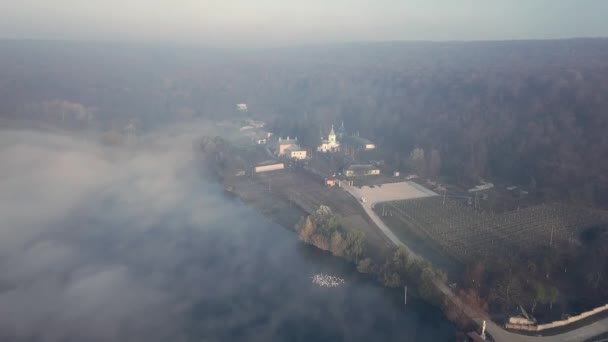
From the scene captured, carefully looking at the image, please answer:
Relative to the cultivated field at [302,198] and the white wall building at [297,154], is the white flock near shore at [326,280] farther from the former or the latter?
the white wall building at [297,154]

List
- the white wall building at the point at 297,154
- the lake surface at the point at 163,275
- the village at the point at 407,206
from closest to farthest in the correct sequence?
the lake surface at the point at 163,275 < the village at the point at 407,206 < the white wall building at the point at 297,154

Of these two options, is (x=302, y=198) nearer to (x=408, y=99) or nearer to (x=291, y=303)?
(x=291, y=303)

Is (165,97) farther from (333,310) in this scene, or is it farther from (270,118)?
(333,310)

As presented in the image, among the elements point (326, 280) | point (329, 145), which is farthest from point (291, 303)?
point (329, 145)

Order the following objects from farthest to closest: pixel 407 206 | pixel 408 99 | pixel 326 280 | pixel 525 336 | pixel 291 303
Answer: pixel 408 99 < pixel 407 206 < pixel 326 280 < pixel 291 303 < pixel 525 336

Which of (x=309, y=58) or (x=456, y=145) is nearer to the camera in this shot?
(x=456, y=145)

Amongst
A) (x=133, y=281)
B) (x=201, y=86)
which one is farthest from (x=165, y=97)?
(x=133, y=281)

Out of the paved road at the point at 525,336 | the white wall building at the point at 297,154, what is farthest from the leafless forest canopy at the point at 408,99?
the paved road at the point at 525,336

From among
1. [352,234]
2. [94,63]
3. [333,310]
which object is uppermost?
[94,63]
